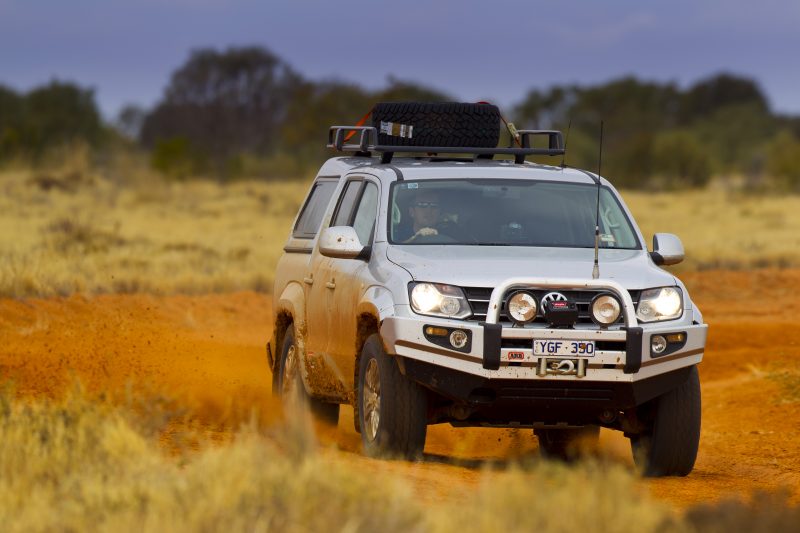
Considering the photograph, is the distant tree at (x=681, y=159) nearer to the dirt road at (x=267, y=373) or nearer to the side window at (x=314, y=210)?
the dirt road at (x=267, y=373)

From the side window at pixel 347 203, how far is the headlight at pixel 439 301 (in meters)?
1.89

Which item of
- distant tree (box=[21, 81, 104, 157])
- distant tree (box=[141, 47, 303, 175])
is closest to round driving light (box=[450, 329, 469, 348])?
distant tree (box=[21, 81, 104, 157])

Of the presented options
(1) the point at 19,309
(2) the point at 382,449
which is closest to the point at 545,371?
(2) the point at 382,449

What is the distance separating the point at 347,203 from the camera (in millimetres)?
10711

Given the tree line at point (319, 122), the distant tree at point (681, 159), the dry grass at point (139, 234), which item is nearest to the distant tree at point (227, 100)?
the tree line at point (319, 122)

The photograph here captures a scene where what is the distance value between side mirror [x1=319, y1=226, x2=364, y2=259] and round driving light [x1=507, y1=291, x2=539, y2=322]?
4.17 feet

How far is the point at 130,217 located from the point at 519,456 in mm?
24011

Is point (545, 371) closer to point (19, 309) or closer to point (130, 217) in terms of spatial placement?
point (19, 309)

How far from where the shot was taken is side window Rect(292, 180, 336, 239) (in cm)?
1128

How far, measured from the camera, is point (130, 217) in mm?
34156

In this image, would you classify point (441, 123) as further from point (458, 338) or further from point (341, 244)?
point (458, 338)

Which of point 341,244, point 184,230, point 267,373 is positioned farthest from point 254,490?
point 184,230

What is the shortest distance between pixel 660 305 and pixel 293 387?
3125mm

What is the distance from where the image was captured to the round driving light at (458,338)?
8.48 metres
